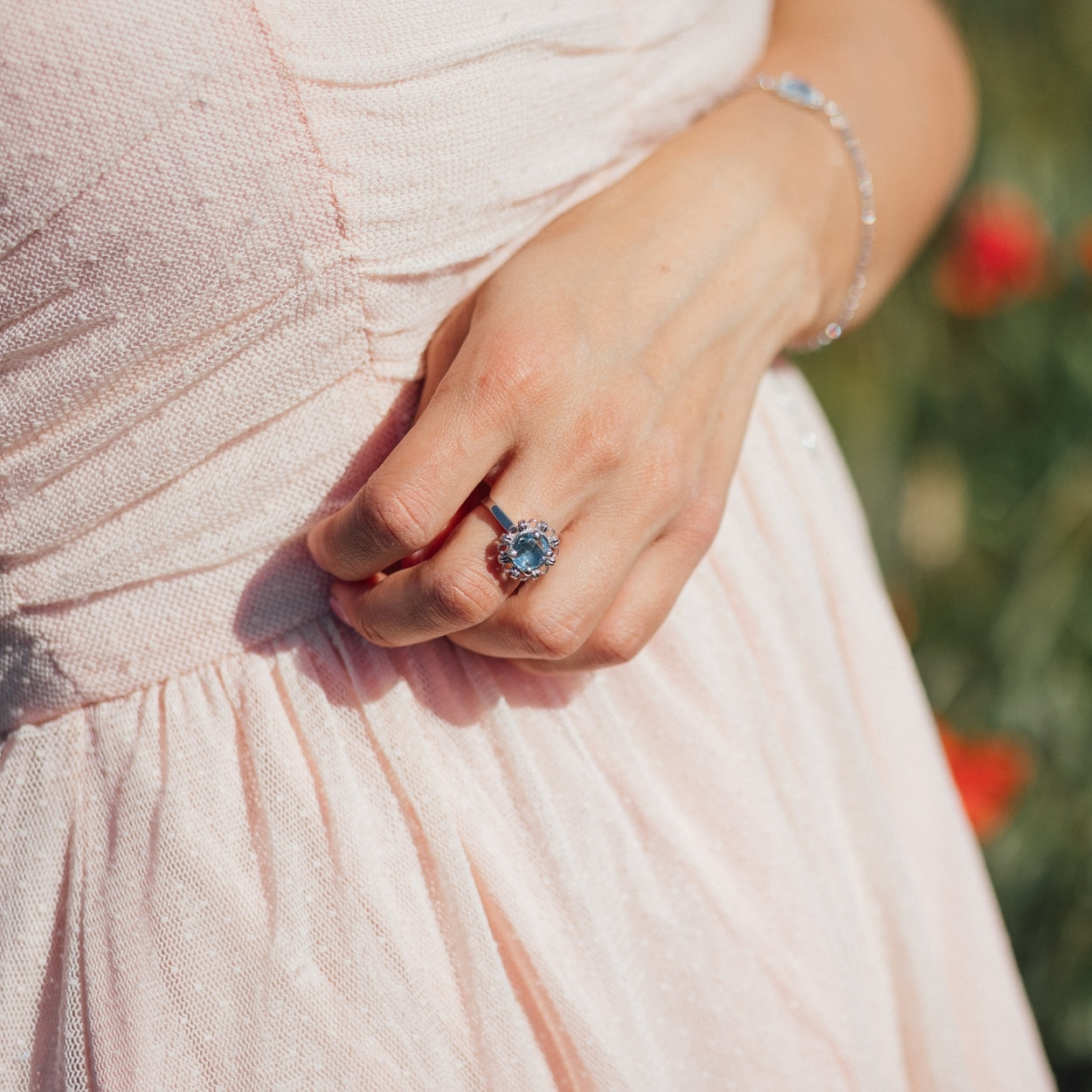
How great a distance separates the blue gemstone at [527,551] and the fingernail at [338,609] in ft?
0.41

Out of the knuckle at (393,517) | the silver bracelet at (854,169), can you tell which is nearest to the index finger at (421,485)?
the knuckle at (393,517)

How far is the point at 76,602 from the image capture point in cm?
60

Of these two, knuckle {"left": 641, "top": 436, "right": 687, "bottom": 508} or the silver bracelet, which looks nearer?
knuckle {"left": 641, "top": 436, "right": 687, "bottom": 508}

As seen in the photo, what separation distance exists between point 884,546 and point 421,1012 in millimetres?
1521

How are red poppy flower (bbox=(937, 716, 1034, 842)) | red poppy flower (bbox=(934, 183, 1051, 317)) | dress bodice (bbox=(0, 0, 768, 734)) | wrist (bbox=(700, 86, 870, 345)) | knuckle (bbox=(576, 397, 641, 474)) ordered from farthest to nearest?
1. red poppy flower (bbox=(934, 183, 1051, 317))
2. red poppy flower (bbox=(937, 716, 1034, 842))
3. wrist (bbox=(700, 86, 870, 345))
4. knuckle (bbox=(576, 397, 641, 474))
5. dress bodice (bbox=(0, 0, 768, 734))

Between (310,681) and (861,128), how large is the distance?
0.66 metres

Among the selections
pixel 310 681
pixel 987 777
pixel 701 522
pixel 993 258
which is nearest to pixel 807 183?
pixel 701 522

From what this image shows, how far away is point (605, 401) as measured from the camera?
625 mm

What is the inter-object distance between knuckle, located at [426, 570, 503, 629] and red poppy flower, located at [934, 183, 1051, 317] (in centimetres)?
177

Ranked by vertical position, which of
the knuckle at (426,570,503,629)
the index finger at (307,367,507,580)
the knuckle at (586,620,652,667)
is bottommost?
the knuckle at (586,620,652,667)

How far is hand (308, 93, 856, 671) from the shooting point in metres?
0.58

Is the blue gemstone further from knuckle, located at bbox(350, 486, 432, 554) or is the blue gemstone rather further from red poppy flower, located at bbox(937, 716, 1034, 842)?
red poppy flower, located at bbox(937, 716, 1034, 842)

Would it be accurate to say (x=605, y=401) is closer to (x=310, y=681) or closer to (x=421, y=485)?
(x=421, y=485)

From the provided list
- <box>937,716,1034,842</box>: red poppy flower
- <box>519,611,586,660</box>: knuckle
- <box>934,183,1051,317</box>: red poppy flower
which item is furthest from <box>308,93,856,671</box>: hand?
<box>934,183,1051,317</box>: red poppy flower
